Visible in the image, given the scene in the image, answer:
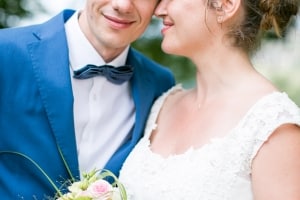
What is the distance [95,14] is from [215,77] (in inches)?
29.9

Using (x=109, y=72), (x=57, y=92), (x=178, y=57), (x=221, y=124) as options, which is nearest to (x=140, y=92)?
(x=109, y=72)

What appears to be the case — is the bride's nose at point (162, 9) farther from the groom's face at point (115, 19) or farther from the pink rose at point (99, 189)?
the pink rose at point (99, 189)

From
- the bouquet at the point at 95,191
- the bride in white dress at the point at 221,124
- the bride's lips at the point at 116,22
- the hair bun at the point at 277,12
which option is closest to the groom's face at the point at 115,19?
the bride's lips at the point at 116,22

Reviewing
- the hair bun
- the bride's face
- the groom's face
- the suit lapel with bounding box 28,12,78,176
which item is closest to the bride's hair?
the hair bun

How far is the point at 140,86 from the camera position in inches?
152

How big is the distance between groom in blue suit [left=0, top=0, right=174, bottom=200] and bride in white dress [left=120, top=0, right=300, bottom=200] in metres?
0.18

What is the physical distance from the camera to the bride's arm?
2.91 m

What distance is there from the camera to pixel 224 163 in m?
3.08

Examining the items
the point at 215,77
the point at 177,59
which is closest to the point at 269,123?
the point at 215,77

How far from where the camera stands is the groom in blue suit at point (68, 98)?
3379 millimetres

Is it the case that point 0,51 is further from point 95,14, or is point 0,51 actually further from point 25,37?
point 95,14

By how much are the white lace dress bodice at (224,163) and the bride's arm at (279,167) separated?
0.12ft

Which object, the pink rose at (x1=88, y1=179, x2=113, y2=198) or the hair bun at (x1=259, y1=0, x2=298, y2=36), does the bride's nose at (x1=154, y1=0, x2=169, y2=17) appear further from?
the pink rose at (x1=88, y1=179, x2=113, y2=198)

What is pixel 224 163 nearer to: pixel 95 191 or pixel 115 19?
pixel 95 191
